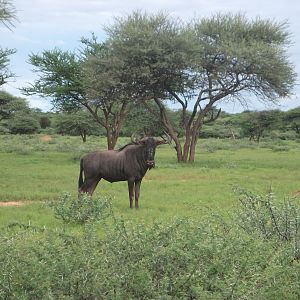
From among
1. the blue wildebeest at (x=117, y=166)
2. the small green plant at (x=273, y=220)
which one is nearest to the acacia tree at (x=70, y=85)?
the blue wildebeest at (x=117, y=166)

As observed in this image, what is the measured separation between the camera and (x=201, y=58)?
26.6m

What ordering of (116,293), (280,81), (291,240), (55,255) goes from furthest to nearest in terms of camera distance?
(280,81) < (291,240) < (55,255) < (116,293)

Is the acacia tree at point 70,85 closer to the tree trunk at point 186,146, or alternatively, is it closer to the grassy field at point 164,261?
the tree trunk at point 186,146

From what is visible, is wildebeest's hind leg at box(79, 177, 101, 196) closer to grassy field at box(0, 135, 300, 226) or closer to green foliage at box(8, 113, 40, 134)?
grassy field at box(0, 135, 300, 226)

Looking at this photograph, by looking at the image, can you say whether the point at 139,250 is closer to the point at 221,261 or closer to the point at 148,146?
the point at 221,261

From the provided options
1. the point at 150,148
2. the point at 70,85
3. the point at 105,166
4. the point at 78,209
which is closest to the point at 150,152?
the point at 150,148

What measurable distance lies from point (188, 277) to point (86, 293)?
794mm

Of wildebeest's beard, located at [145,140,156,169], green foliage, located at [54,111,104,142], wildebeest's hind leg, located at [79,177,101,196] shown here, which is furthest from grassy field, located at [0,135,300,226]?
green foliage, located at [54,111,104,142]

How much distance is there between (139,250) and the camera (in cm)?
445

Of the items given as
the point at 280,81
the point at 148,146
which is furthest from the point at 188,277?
the point at 280,81

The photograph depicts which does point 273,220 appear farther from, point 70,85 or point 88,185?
point 70,85

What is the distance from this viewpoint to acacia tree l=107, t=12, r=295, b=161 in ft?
84.3

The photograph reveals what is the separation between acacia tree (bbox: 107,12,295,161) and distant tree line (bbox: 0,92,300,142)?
42.9 feet

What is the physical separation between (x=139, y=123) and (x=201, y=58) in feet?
79.0
